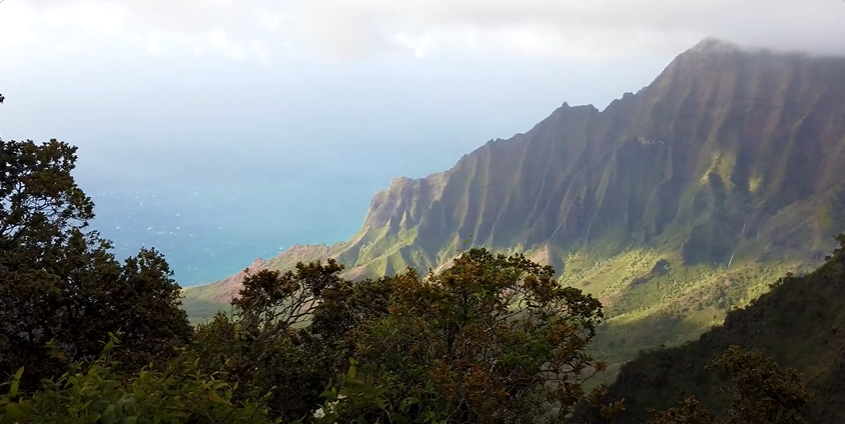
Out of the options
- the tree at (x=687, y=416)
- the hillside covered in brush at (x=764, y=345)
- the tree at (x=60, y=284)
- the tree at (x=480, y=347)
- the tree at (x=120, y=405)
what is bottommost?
the hillside covered in brush at (x=764, y=345)

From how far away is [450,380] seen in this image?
8133 mm

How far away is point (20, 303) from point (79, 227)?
12.3 ft

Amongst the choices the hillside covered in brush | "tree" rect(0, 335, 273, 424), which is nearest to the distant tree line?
"tree" rect(0, 335, 273, 424)

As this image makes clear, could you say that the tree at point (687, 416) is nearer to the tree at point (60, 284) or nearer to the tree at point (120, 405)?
the tree at point (60, 284)

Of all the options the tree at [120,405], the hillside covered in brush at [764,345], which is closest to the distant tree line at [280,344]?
the tree at [120,405]

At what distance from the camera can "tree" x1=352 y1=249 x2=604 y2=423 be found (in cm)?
849

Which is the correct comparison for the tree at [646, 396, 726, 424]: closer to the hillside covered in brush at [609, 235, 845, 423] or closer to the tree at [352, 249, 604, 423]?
the tree at [352, 249, 604, 423]

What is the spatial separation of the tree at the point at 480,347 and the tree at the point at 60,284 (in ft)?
22.0

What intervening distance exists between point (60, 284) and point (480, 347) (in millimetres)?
11587

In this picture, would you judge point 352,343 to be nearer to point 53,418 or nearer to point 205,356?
point 205,356

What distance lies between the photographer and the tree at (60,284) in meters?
14.1

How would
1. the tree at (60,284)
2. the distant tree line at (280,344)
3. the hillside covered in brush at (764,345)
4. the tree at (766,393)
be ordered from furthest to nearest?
the hillside covered in brush at (764,345) < the tree at (766,393) < the tree at (60,284) < the distant tree line at (280,344)

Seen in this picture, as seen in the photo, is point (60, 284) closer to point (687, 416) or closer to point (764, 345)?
point (687, 416)

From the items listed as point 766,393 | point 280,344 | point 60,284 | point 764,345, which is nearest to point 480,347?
point 280,344
